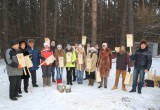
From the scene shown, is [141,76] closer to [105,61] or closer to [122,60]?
[122,60]

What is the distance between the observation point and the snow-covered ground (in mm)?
8134

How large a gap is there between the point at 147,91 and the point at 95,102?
3.05 meters

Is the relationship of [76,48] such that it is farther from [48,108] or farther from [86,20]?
[86,20]

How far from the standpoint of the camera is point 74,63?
11.1 m

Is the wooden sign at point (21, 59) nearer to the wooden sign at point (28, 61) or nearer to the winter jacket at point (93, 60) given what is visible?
the wooden sign at point (28, 61)

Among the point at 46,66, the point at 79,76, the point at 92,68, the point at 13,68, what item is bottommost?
the point at 79,76

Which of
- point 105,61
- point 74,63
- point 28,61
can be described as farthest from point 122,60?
point 28,61

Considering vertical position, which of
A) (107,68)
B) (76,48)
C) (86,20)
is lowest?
(107,68)

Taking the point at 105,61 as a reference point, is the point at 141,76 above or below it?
below

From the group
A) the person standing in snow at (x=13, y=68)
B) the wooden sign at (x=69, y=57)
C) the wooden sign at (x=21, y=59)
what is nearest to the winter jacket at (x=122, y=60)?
the wooden sign at (x=69, y=57)

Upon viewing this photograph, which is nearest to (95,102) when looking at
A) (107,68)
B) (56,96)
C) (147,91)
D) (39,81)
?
(56,96)

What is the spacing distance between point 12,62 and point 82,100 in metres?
2.55

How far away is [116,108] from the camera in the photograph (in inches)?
325

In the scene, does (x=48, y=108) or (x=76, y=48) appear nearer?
(x=48, y=108)
